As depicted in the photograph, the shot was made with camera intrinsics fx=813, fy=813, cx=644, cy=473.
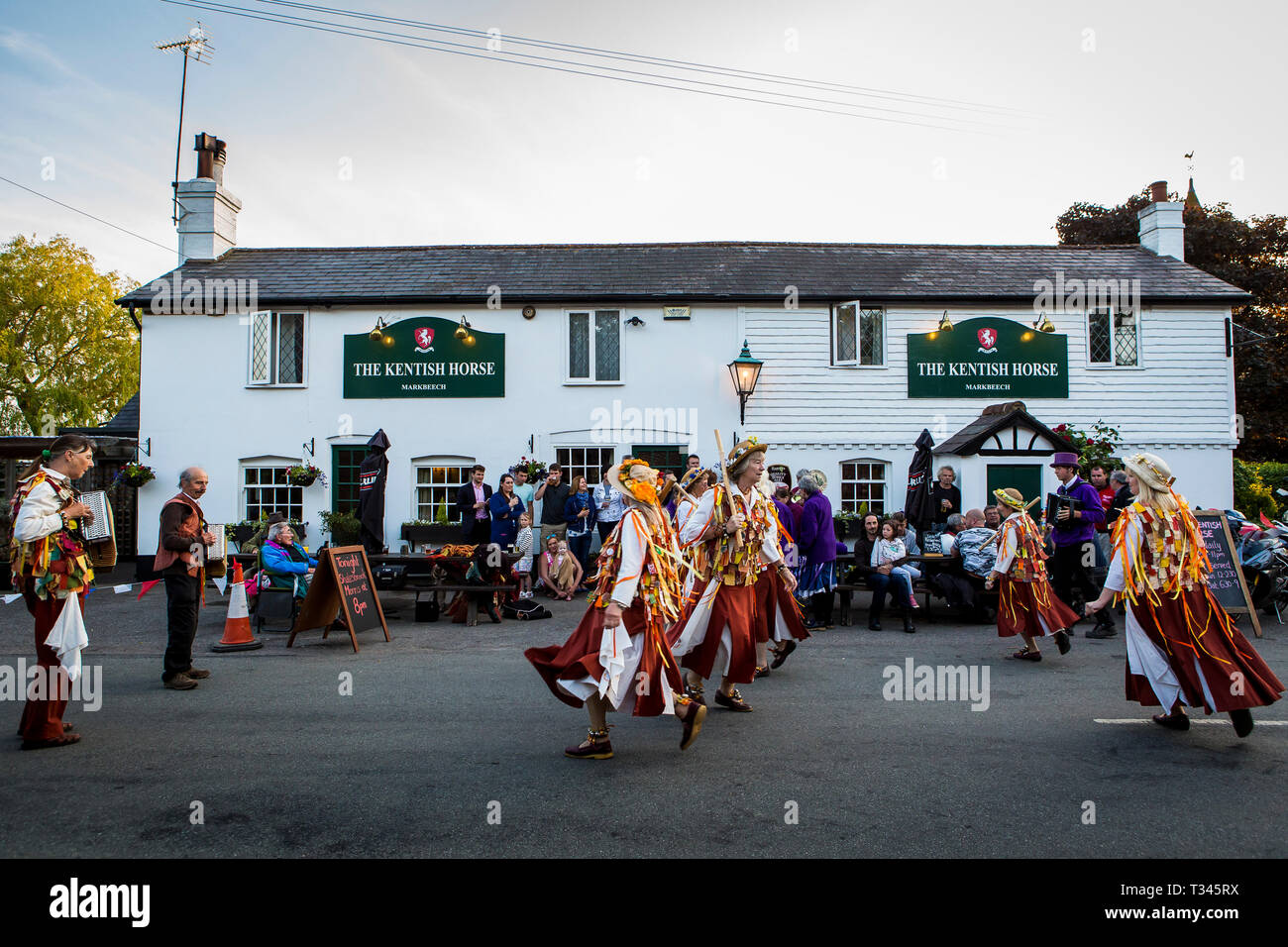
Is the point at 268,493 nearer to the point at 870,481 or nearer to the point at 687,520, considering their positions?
the point at 870,481

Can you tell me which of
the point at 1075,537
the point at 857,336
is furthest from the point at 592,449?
the point at 1075,537

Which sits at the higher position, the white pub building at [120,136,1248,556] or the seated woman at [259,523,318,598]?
the white pub building at [120,136,1248,556]

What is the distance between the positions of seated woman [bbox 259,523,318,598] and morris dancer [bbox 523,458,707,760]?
19.4 feet

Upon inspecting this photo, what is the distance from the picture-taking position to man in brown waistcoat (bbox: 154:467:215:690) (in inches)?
275

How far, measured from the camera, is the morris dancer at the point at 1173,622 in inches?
210

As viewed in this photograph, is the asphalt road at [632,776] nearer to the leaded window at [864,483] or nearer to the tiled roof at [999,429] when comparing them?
the tiled roof at [999,429]

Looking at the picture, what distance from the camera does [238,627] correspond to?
8.98 meters

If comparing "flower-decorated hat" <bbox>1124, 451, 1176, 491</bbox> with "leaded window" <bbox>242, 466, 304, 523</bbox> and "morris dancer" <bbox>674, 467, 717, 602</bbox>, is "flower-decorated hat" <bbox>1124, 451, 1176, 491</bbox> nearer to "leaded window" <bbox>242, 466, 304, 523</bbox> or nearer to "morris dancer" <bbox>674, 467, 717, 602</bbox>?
"morris dancer" <bbox>674, 467, 717, 602</bbox>

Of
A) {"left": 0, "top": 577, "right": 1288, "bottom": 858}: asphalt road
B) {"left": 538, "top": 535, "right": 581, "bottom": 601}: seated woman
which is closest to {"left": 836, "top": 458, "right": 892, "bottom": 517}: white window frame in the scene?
{"left": 538, "top": 535, "right": 581, "bottom": 601}: seated woman

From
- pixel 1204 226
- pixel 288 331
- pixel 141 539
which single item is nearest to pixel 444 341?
pixel 288 331

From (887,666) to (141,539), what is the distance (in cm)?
1563

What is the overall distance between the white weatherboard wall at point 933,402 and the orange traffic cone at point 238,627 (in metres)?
10.8

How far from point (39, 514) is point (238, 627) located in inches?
149

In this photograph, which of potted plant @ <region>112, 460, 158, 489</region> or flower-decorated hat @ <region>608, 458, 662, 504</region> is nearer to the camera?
flower-decorated hat @ <region>608, 458, 662, 504</region>
